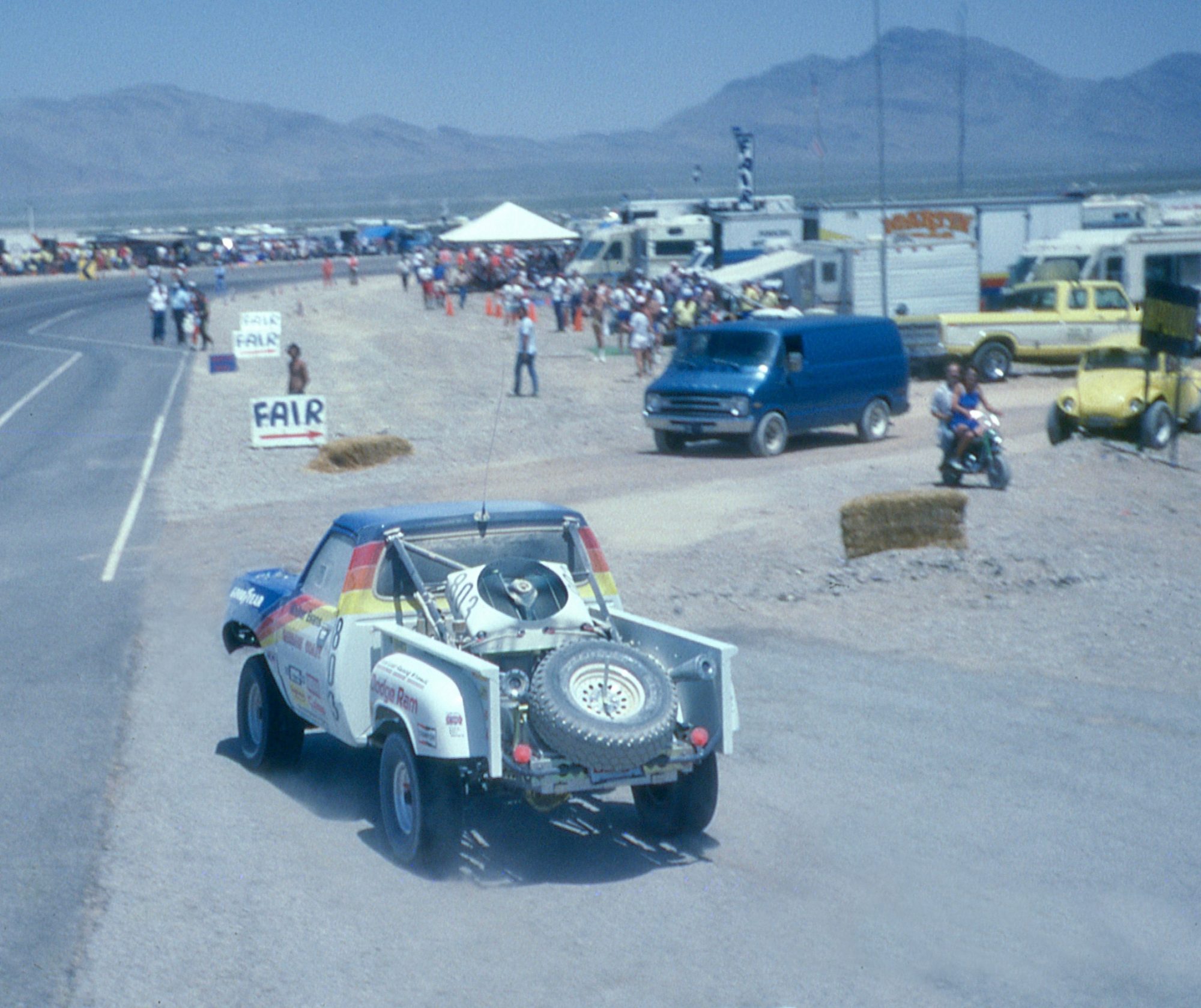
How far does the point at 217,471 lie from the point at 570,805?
16413 millimetres

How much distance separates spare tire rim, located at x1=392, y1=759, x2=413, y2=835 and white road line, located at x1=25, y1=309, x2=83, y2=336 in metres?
46.6

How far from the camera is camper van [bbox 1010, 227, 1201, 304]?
3478 centimetres

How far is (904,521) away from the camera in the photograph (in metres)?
14.7

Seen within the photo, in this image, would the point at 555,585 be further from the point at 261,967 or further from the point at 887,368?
the point at 887,368

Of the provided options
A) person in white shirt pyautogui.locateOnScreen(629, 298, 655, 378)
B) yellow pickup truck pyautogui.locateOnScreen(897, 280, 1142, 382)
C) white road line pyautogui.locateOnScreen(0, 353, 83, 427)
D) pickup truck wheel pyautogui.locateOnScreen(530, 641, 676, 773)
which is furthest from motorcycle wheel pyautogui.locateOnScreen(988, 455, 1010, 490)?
white road line pyautogui.locateOnScreen(0, 353, 83, 427)

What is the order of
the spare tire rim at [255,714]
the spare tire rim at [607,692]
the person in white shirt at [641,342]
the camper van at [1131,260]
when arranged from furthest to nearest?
the camper van at [1131,260] → the person in white shirt at [641,342] → the spare tire rim at [255,714] → the spare tire rim at [607,692]

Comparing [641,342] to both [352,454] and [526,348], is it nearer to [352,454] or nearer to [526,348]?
[526,348]

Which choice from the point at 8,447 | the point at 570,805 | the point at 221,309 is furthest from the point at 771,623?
the point at 221,309

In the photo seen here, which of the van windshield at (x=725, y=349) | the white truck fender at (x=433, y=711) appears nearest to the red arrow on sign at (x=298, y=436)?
the van windshield at (x=725, y=349)

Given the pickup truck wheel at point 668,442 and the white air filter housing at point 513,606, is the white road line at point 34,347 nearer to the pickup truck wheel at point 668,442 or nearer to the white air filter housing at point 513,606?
the pickup truck wheel at point 668,442

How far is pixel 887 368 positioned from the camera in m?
24.7

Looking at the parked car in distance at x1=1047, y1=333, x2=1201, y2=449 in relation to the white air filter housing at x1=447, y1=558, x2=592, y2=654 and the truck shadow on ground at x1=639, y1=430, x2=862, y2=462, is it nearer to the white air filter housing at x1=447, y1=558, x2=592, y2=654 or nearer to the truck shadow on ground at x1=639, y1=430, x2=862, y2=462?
the truck shadow on ground at x1=639, y1=430, x2=862, y2=462

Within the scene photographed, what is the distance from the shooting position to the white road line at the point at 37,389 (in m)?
30.8

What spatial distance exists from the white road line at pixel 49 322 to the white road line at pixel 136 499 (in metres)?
18.6
